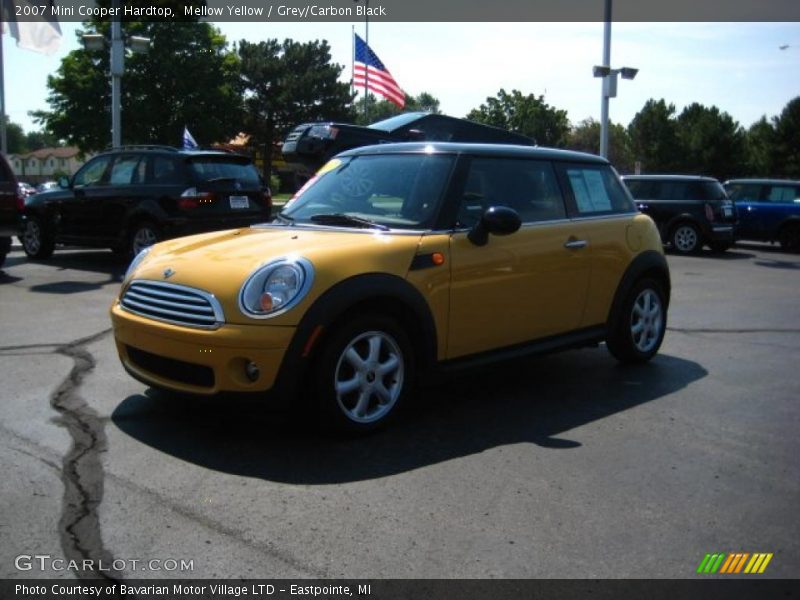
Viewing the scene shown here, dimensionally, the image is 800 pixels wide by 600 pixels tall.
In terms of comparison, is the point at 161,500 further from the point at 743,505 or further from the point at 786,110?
the point at 786,110

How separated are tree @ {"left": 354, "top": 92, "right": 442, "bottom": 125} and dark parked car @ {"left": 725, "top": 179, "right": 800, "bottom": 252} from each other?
779 cm

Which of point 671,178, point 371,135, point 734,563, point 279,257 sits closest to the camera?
point 734,563

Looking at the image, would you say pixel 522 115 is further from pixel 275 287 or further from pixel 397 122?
pixel 275 287

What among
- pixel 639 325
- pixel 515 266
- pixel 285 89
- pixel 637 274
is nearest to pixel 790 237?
pixel 639 325

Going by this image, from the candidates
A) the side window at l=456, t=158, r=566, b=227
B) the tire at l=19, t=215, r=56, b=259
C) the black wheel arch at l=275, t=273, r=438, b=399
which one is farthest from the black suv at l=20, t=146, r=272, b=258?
the black wheel arch at l=275, t=273, r=438, b=399

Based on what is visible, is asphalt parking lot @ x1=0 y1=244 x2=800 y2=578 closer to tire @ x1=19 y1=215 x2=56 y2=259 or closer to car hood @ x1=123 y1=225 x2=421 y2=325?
car hood @ x1=123 y1=225 x2=421 y2=325

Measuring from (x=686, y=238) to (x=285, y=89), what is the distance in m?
34.4

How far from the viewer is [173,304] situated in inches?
161

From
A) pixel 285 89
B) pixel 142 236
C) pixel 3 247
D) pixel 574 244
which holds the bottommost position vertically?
pixel 3 247

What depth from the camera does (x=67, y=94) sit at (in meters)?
34.2

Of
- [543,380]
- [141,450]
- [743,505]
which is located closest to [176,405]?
[141,450]

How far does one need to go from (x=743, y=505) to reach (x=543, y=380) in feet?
7.34

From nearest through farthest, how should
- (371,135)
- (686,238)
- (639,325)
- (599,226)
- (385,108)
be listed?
(599,226) → (639,325) → (371,135) → (686,238) → (385,108)

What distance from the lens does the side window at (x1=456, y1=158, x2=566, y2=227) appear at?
4.75m
